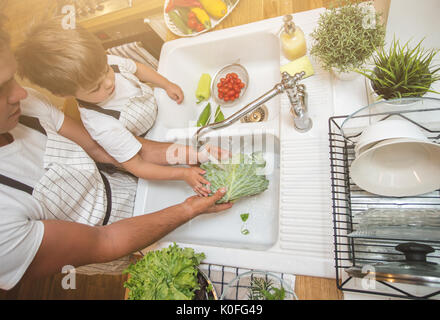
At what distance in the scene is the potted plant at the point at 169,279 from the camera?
668mm

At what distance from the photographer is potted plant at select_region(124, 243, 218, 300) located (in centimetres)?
67

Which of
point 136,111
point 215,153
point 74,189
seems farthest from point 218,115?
point 74,189

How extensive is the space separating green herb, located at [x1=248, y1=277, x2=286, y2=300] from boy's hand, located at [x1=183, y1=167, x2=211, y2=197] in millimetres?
399

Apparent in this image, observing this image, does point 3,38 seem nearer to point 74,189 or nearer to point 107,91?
point 107,91

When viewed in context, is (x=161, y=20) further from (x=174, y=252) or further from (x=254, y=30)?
(x=174, y=252)

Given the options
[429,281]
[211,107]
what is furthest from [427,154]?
[211,107]

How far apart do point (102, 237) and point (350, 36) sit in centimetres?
99

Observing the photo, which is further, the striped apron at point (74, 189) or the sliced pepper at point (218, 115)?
the sliced pepper at point (218, 115)

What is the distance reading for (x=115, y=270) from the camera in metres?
1.19

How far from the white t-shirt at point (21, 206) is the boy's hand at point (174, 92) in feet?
1.79

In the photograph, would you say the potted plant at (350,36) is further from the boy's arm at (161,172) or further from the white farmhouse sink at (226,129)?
the boy's arm at (161,172)

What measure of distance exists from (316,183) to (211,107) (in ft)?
2.51

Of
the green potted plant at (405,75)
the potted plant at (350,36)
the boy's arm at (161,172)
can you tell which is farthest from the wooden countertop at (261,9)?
the boy's arm at (161,172)

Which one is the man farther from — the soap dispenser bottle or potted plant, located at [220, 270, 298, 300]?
the soap dispenser bottle
